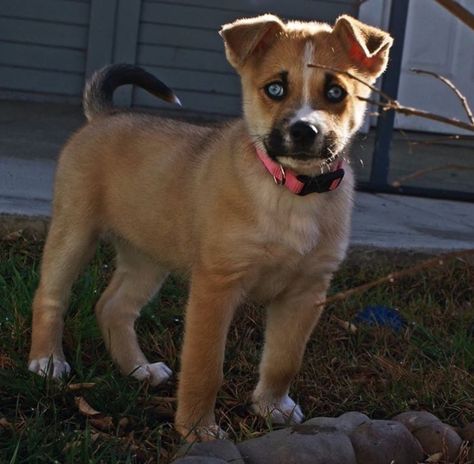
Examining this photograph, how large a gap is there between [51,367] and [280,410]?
77 centimetres

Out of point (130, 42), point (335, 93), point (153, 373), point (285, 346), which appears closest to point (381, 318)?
point (285, 346)

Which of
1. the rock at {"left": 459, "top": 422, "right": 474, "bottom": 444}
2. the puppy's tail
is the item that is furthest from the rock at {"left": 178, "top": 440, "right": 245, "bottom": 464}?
the puppy's tail

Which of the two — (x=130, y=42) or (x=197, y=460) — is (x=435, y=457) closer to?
(x=197, y=460)

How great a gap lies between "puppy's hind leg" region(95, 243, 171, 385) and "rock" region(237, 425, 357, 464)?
84 centimetres

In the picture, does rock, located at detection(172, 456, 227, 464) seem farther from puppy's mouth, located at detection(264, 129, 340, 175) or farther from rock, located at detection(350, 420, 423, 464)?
puppy's mouth, located at detection(264, 129, 340, 175)

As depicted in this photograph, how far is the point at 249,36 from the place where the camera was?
3.57 meters

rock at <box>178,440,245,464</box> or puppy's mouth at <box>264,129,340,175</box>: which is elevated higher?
puppy's mouth at <box>264,129,340,175</box>

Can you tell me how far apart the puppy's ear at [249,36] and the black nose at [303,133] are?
45cm

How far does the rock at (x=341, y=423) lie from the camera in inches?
125

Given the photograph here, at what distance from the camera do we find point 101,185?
4.12 meters

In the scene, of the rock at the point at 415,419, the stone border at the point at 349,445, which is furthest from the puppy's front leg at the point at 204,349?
the rock at the point at 415,419

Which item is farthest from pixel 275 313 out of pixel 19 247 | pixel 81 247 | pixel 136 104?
pixel 136 104

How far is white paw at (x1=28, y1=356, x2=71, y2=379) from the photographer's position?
3.60 metres

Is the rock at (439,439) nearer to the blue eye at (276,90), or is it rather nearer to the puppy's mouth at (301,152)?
the puppy's mouth at (301,152)
